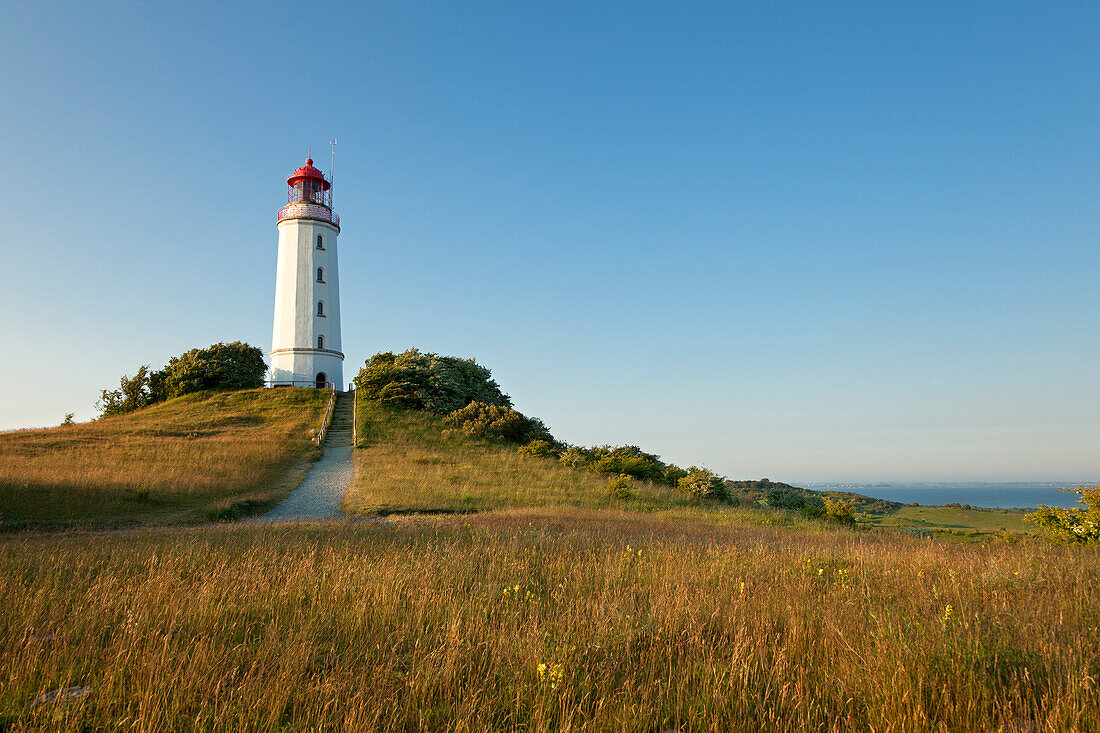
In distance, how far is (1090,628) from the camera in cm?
521

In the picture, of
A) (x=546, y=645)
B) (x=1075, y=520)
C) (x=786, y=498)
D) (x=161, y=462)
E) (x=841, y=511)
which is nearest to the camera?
(x=546, y=645)

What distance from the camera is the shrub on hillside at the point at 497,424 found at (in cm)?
3625

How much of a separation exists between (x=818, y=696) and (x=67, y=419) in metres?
54.8

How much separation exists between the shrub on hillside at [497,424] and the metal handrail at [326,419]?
739 centimetres

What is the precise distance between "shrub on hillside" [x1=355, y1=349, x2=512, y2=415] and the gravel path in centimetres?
474

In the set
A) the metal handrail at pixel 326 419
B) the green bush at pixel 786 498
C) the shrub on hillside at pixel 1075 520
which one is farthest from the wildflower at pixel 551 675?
the metal handrail at pixel 326 419

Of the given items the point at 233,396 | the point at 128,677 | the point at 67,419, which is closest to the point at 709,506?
the point at 128,677

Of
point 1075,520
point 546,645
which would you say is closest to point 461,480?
point 1075,520

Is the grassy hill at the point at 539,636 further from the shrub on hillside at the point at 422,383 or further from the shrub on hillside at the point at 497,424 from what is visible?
the shrub on hillside at the point at 422,383

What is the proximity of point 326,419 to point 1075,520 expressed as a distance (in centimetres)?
3602

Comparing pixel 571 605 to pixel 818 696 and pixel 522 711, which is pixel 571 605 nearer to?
pixel 522 711

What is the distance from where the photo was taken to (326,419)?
3791 cm

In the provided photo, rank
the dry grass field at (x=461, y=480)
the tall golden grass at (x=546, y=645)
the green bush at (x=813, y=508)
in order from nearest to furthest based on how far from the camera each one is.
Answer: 1. the tall golden grass at (x=546, y=645)
2. the dry grass field at (x=461, y=480)
3. the green bush at (x=813, y=508)

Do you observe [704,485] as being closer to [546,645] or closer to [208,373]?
[546,645]
